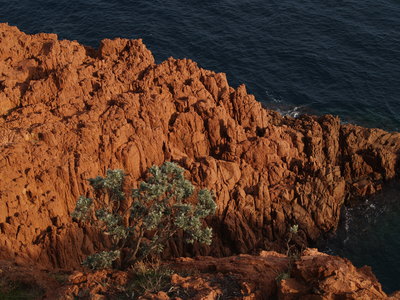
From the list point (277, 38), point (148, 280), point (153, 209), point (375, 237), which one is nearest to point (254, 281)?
point (148, 280)

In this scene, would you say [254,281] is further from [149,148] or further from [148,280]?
[149,148]

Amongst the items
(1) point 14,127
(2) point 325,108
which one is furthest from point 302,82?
(1) point 14,127

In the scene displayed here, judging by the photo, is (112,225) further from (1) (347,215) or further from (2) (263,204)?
(1) (347,215)

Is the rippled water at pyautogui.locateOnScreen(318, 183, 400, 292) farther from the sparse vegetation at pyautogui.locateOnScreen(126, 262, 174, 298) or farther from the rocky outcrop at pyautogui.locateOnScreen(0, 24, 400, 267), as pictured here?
the sparse vegetation at pyautogui.locateOnScreen(126, 262, 174, 298)

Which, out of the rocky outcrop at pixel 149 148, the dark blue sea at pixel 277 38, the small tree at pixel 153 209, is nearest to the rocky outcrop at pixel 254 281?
the small tree at pixel 153 209

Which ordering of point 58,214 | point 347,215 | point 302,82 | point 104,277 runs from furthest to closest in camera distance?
point 302,82, point 347,215, point 58,214, point 104,277

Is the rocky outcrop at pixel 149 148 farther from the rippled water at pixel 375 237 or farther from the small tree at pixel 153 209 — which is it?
the small tree at pixel 153 209
